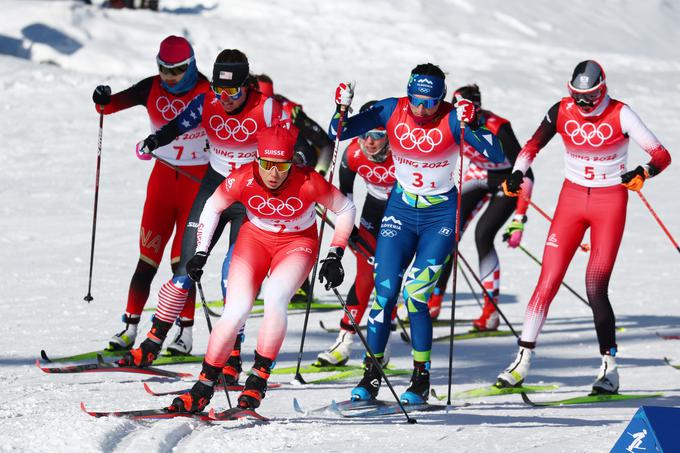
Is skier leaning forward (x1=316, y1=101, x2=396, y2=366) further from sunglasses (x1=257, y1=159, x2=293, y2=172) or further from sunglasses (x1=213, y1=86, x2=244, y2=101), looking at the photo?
sunglasses (x1=257, y1=159, x2=293, y2=172)

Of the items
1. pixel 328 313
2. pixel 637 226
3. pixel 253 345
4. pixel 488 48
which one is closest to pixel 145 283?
pixel 253 345

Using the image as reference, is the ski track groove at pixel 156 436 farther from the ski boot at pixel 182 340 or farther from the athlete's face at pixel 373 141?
the athlete's face at pixel 373 141

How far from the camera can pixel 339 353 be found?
7.93 m

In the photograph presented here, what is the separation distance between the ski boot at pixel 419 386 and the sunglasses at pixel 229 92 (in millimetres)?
2001

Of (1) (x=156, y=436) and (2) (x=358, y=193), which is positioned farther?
(2) (x=358, y=193)

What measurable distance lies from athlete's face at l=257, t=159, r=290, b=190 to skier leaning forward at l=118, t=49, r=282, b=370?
1116 mm

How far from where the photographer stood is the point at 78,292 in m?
10.6

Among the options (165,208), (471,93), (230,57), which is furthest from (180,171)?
(471,93)

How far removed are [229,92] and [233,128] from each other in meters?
0.30

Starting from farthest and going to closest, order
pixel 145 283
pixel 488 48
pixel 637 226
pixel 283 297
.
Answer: pixel 488 48 → pixel 637 226 → pixel 145 283 → pixel 283 297

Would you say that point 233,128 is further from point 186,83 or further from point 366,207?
point 366,207

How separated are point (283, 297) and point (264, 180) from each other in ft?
2.11

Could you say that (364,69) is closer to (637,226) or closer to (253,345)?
(637,226)

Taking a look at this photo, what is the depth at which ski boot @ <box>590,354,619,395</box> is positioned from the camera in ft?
22.9
